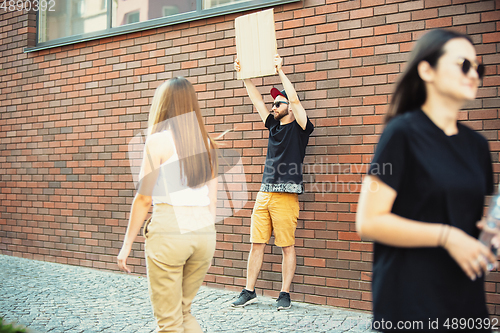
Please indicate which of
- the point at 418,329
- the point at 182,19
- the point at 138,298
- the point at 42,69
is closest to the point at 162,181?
the point at 418,329

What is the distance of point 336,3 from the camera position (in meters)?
4.62

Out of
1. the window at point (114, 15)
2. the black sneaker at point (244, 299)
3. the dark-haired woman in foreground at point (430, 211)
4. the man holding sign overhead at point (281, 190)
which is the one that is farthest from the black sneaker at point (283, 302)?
the window at point (114, 15)

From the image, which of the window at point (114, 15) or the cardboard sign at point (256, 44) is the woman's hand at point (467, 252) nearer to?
the cardboard sign at point (256, 44)

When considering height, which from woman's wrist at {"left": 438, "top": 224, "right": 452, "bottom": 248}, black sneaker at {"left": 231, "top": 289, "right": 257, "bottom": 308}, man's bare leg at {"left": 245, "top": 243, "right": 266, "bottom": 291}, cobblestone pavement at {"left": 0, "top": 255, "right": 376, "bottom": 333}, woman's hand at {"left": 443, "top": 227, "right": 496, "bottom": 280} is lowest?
cobblestone pavement at {"left": 0, "top": 255, "right": 376, "bottom": 333}

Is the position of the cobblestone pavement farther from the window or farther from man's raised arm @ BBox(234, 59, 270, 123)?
the window

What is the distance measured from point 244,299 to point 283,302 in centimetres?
40

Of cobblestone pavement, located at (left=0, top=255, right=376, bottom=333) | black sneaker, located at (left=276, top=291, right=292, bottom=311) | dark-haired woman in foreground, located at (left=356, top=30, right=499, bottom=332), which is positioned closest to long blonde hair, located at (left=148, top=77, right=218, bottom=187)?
dark-haired woman in foreground, located at (left=356, top=30, right=499, bottom=332)

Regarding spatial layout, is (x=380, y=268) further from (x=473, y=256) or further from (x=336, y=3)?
(x=336, y=3)

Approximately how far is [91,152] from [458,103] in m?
5.81

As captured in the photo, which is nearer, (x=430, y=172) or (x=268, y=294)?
(x=430, y=172)

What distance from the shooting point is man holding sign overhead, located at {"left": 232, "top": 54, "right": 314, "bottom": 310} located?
4.51 meters

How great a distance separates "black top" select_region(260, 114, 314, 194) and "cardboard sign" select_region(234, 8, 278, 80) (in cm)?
63

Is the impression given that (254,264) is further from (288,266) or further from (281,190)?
(281,190)

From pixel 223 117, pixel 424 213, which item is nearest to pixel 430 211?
pixel 424 213
